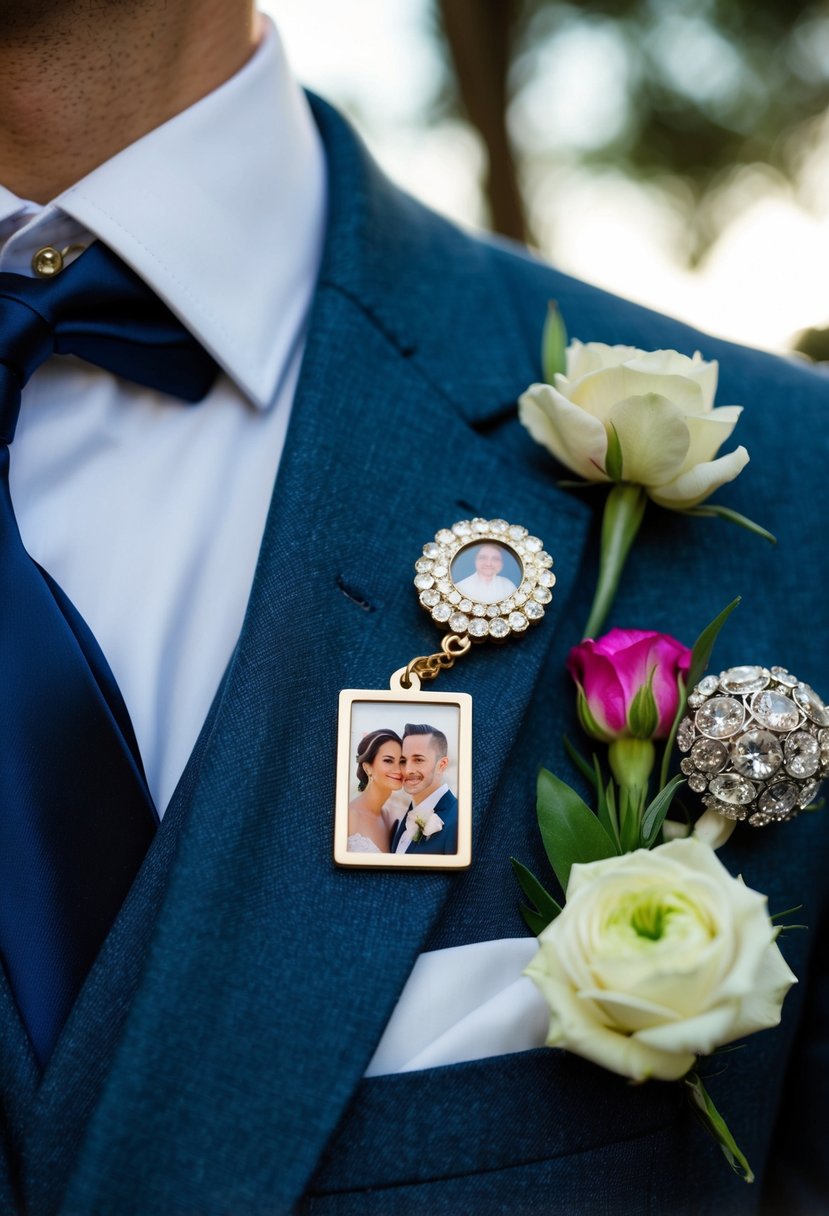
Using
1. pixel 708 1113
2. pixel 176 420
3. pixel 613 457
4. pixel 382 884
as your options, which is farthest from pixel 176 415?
pixel 708 1113

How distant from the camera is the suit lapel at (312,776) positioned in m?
0.86

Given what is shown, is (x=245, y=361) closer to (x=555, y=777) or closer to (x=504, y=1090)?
(x=555, y=777)

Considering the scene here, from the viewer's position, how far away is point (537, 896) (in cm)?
98

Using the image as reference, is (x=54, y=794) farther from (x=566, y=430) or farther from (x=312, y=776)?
(x=566, y=430)

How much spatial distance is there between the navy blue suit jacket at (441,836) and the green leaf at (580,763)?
0.14 meters

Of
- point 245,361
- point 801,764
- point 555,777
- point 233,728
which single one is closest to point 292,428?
point 245,361

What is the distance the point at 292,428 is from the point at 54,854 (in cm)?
50

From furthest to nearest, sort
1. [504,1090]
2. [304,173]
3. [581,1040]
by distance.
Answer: [304,173]
[504,1090]
[581,1040]

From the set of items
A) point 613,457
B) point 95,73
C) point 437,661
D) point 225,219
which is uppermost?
point 95,73

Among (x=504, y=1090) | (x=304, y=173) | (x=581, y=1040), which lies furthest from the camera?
(x=304, y=173)

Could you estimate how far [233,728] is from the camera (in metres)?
0.99

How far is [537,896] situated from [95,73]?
1099 millimetres

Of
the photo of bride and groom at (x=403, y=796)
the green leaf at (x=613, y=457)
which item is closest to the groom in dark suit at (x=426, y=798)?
the photo of bride and groom at (x=403, y=796)

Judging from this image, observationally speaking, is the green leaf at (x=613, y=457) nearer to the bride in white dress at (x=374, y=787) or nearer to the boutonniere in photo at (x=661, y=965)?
the boutonniere in photo at (x=661, y=965)
